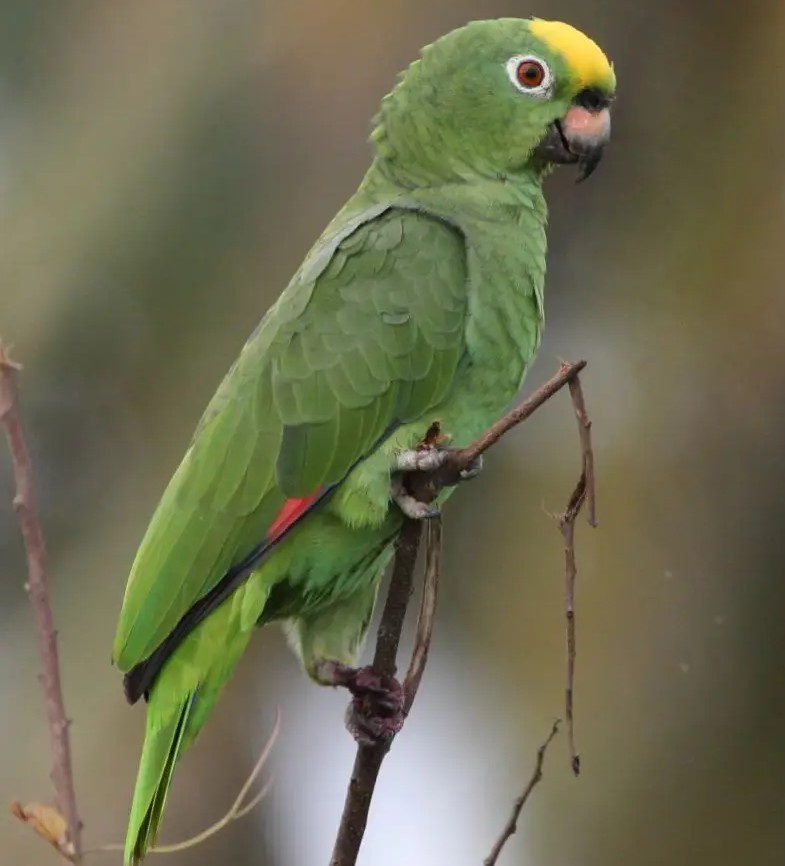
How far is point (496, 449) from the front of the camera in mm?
1726

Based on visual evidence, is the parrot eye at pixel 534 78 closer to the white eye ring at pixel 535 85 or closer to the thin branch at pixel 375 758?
the white eye ring at pixel 535 85

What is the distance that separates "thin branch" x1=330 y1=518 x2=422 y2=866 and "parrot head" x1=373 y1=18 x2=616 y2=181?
20.4 inches

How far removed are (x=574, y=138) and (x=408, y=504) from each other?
54 cm

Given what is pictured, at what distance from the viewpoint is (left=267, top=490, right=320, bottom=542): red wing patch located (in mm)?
1036

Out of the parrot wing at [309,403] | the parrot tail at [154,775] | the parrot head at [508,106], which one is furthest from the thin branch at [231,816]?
the parrot head at [508,106]

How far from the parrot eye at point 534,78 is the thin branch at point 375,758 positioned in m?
0.59

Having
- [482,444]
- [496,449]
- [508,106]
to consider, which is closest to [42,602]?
[482,444]

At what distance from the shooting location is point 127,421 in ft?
5.43

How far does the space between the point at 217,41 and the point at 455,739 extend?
3.97 ft

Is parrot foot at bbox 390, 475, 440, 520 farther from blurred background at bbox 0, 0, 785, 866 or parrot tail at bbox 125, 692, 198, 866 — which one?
blurred background at bbox 0, 0, 785, 866

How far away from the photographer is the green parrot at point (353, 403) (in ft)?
3.41

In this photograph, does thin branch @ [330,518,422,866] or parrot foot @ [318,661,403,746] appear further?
parrot foot @ [318,661,403,746]

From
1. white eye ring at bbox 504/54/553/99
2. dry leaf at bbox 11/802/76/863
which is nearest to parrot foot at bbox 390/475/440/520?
dry leaf at bbox 11/802/76/863

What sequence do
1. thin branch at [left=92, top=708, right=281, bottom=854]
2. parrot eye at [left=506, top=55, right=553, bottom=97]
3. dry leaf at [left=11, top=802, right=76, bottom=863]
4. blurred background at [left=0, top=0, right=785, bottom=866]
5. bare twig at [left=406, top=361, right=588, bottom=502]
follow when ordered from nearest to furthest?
bare twig at [left=406, top=361, right=588, bottom=502] < dry leaf at [left=11, top=802, right=76, bottom=863] < thin branch at [left=92, top=708, right=281, bottom=854] < parrot eye at [left=506, top=55, right=553, bottom=97] < blurred background at [left=0, top=0, right=785, bottom=866]
